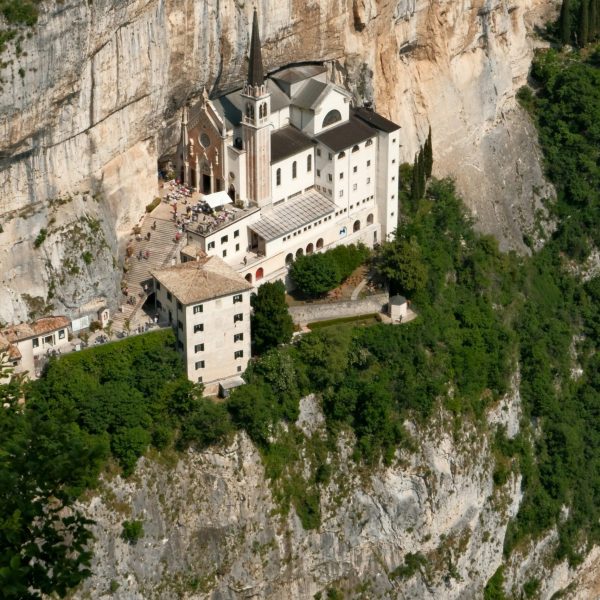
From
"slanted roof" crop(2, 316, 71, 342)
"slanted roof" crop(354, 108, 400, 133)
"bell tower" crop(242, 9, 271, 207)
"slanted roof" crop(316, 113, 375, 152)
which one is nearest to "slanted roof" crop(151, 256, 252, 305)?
"slanted roof" crop(2, 316, 71, 342)

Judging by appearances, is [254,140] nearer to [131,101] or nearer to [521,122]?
[131,101]

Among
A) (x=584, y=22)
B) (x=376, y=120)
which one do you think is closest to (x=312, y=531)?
(x=376, y=120)

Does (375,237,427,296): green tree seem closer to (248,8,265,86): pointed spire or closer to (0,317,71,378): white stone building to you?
(248,8,265,86): pointed spire

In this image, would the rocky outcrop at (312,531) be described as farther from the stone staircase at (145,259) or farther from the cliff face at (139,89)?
the cliff face at (139,89)

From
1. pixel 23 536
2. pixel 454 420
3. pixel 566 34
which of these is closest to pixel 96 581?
pixel 454 420

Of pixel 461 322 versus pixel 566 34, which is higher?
pixel 566 34
